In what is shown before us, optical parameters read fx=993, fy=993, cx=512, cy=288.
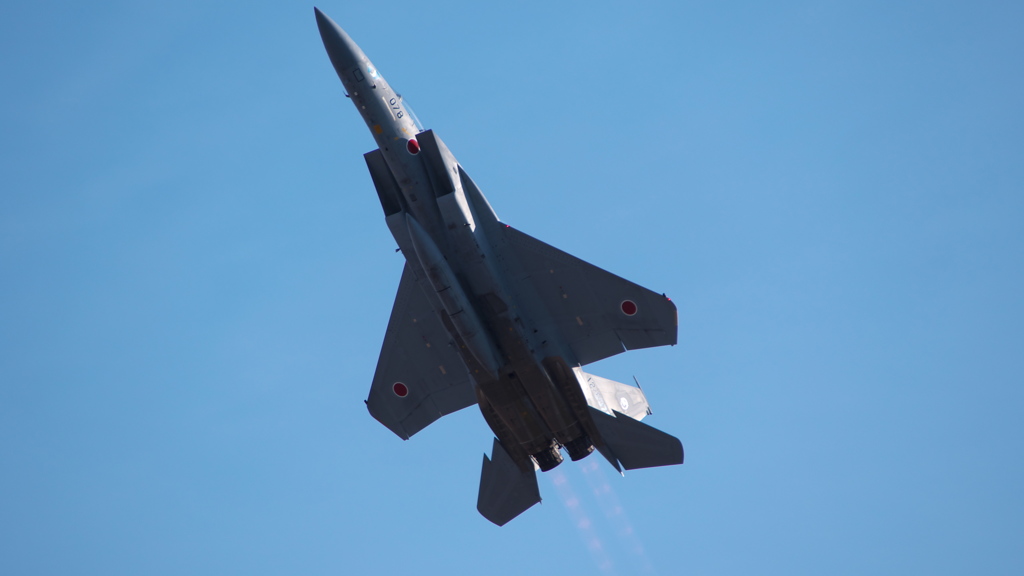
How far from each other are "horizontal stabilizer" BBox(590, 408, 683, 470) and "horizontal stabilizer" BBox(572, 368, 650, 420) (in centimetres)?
52

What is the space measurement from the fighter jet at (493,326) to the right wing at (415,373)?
0.12 ft

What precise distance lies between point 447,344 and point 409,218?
5955 millimetres

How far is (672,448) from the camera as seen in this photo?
2941 cm

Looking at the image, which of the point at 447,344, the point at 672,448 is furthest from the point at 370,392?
the point at 672,448

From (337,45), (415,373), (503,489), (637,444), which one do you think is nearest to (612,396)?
(637,444)

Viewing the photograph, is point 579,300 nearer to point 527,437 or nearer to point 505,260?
point 505,260

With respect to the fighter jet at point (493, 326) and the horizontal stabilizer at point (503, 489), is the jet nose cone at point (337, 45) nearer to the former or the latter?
the fighter jet at point (493, 326)

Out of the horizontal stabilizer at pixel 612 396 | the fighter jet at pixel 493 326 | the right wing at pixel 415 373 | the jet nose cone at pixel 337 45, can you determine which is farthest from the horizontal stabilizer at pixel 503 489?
A: the jet nose cone at pixel 337 45

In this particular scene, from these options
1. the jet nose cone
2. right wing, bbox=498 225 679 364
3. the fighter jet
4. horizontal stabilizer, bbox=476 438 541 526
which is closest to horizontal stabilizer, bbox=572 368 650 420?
the fighter jet

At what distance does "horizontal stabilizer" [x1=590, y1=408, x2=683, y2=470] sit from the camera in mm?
29156

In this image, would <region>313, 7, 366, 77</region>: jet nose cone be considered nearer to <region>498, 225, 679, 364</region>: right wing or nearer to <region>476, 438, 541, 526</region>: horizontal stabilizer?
<region>498, 225, 679, 364</region>: right wing

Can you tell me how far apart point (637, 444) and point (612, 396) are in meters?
1.68

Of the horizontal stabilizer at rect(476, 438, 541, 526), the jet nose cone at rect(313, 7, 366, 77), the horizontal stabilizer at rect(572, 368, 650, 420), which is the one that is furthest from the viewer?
the horizontal stabilizer at rect(476, 438, 541, 526)

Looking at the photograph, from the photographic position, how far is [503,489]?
100 feet
